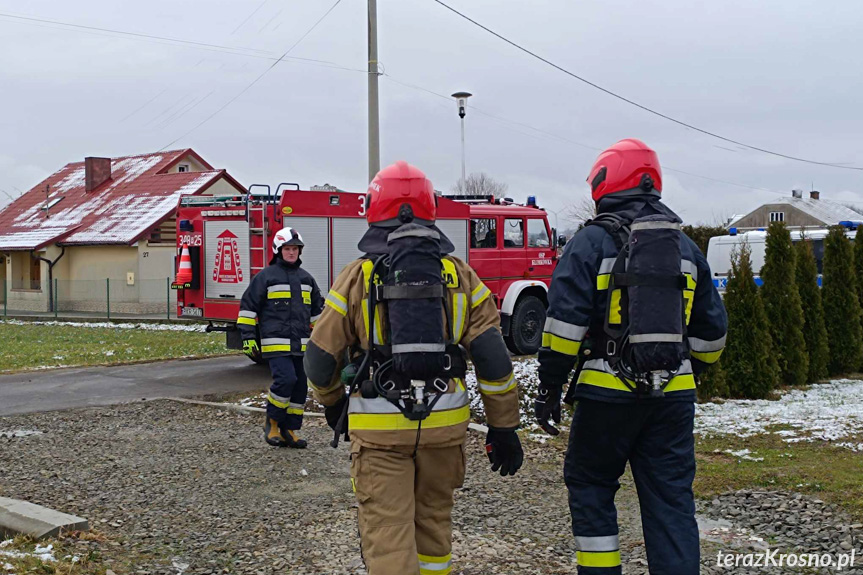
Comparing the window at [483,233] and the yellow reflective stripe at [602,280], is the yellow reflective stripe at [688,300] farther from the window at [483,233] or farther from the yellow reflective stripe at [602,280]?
the window at [483,233]

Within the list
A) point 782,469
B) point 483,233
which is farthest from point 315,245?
point 782,469

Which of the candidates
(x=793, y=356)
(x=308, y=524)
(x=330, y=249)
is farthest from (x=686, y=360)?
(x=330, y=249)

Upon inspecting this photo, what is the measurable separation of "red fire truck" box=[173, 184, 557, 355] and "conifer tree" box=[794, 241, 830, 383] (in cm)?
463

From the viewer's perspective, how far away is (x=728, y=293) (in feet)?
33.2

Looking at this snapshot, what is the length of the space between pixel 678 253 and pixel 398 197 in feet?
4.03

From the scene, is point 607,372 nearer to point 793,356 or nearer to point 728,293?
point 728,293

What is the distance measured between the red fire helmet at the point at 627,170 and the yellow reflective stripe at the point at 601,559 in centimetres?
163

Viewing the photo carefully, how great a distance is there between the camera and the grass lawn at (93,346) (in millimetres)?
14945

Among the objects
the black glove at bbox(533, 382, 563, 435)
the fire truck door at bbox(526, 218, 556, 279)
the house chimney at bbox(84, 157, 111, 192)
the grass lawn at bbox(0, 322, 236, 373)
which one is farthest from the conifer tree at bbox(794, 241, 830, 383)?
the house chimney at bbox(84, 157, 111, 192)

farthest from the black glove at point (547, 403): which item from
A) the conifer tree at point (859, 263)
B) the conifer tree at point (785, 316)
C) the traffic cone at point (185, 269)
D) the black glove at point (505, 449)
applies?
the traffic cone at point (185, 269)

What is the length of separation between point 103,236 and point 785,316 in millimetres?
26320

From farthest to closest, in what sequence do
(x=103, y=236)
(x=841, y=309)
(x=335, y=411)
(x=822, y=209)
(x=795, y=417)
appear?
(x=822, y=209) → (x=103, y=236) → (x=841, y=309) → (x=795, y=417) → (x=335, y=411)

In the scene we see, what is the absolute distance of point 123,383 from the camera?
477 inches

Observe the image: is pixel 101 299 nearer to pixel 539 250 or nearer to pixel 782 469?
pixel 539 250
